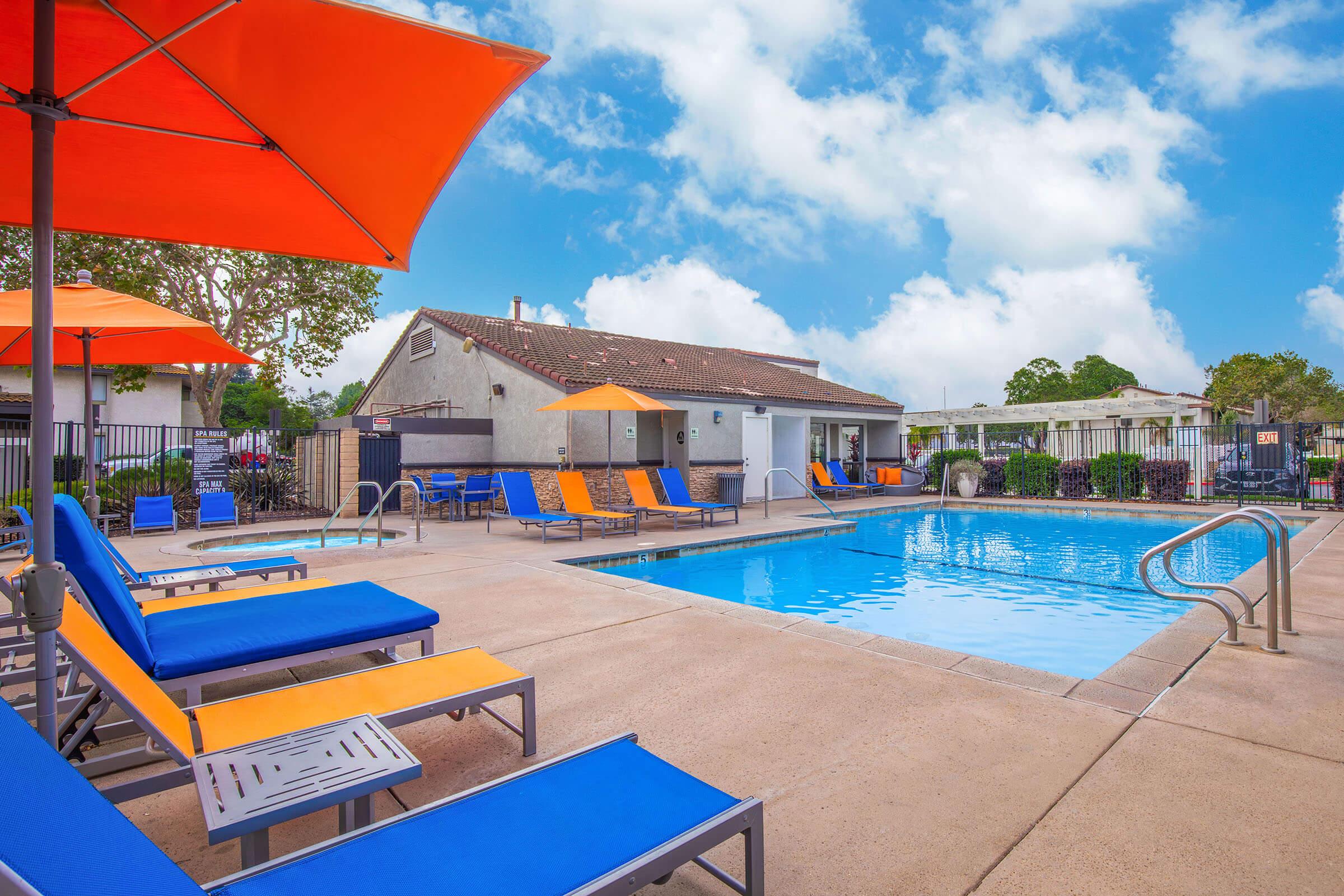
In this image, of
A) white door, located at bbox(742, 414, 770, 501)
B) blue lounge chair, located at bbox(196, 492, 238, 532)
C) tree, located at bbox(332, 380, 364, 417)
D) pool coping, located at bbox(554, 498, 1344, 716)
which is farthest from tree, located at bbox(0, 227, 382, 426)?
tree, located at bbox(332, 380, 364, 417)

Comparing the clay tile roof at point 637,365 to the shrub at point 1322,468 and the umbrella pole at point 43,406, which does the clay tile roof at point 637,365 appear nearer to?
the shrub at point 1322,468

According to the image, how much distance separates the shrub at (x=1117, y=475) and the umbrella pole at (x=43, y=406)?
60.7 feet

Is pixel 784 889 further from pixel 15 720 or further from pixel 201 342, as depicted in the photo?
pixel 201 342

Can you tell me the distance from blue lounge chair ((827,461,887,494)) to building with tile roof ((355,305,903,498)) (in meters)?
0.86

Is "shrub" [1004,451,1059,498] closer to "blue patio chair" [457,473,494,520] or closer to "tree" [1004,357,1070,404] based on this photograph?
"blue patio chair" [457,473,494,520]

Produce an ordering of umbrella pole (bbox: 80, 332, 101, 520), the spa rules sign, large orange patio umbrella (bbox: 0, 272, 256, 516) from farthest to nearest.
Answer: the spa rules sign
umbrella pole (bbox: 80, 332, 101, 520)
large orange patio umbrella (bbox: 0, 272, 256, 516)

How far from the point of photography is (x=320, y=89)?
→ 2418 millimetres

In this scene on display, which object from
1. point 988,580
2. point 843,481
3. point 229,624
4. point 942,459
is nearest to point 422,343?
point 843,481

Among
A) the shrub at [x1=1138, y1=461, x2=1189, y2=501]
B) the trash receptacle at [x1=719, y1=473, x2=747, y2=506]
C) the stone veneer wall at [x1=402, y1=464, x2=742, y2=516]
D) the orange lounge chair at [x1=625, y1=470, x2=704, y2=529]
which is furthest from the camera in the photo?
the shrub at [x1=1138, y1=461, x2=1189, y2=501]

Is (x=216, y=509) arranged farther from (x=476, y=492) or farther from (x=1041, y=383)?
(x=1041, y=383)

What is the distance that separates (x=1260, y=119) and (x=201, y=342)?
3653 cm

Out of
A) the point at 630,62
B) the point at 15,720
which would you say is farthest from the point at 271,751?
the point at 630,62

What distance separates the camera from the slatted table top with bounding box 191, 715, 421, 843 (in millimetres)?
1633

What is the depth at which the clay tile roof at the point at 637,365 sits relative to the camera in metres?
15.1
